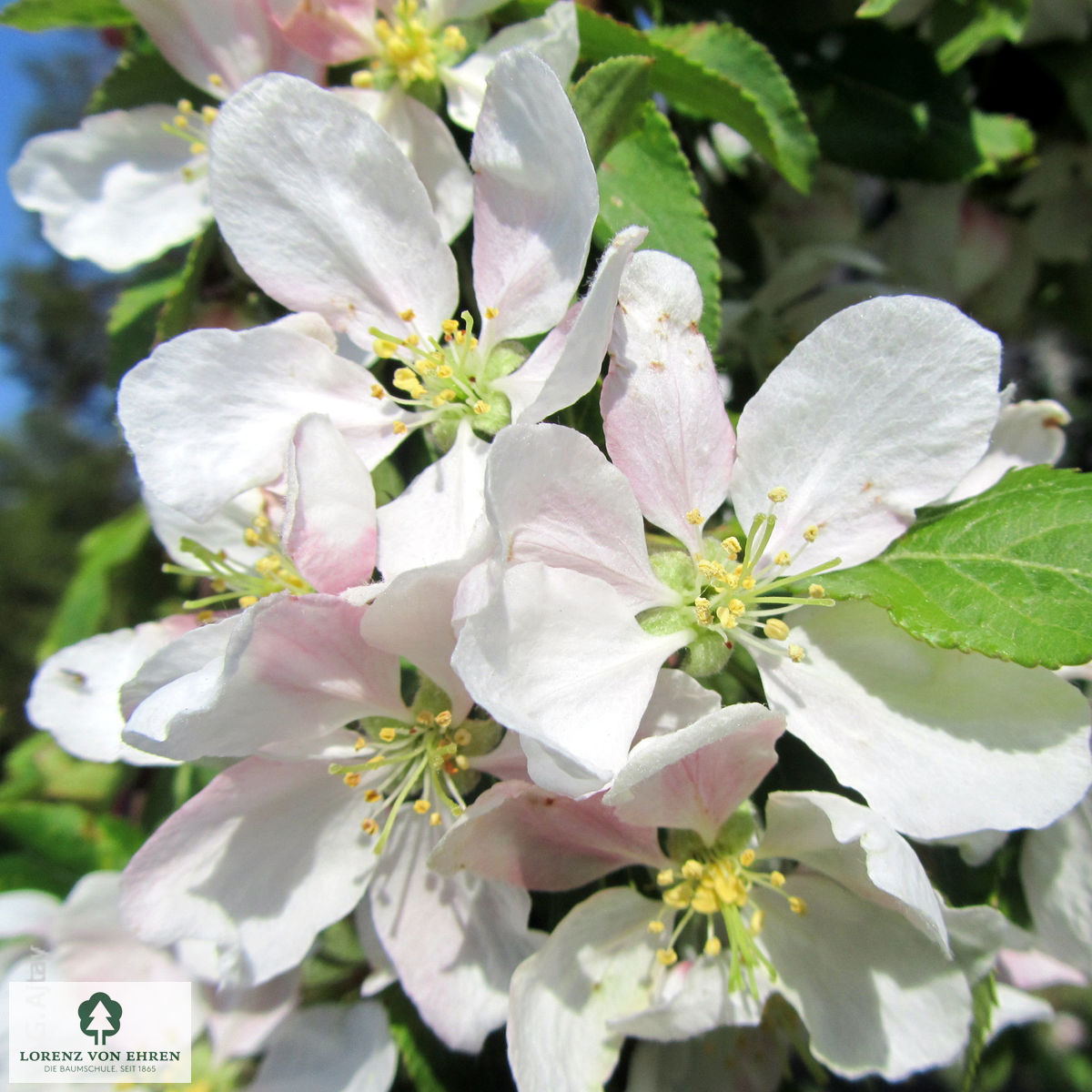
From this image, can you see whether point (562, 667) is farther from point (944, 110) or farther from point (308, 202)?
point (944, 110)

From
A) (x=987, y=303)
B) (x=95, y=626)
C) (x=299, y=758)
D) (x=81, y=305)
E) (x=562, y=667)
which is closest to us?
(x=562, y=667)

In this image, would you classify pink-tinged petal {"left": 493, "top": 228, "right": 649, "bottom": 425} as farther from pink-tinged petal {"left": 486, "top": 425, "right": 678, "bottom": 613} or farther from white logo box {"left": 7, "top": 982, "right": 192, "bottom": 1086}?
white logo box {"left": 7, "top": 982, "right": 192, "bottom": 1086}

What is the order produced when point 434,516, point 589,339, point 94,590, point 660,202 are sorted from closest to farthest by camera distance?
point 589,339 < point 434,516 < point 660,202 < point 94,590

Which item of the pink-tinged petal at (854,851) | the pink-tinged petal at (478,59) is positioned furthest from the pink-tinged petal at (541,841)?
the pink-tinged petal at (478,59)

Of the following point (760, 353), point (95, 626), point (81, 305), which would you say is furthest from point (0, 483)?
point (760, 353)

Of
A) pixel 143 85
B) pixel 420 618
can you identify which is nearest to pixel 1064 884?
pixel 420 618

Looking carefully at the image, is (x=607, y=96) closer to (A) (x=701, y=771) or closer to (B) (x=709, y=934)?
(A) (x=701, y=771)

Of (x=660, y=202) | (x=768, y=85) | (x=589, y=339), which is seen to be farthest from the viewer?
(x=768, y=85)
